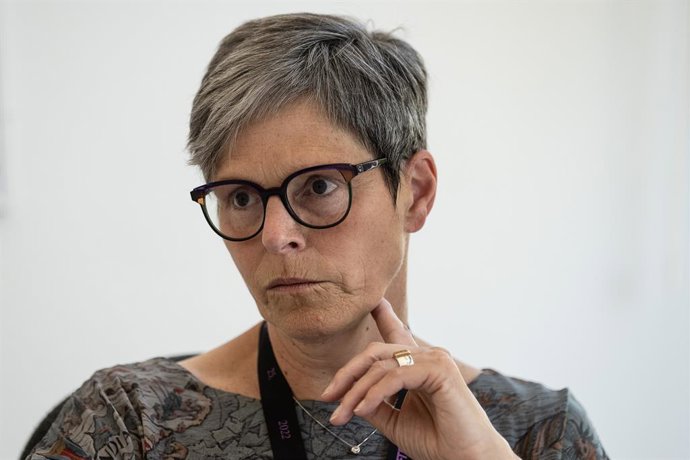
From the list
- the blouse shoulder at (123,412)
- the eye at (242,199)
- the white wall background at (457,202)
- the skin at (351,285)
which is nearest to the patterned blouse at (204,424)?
the blouse shoulder at (123,412)

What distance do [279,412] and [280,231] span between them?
0.41 m

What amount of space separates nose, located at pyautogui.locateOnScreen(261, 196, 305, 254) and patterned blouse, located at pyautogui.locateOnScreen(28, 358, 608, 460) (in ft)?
1.23

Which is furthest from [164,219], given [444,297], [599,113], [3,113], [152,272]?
[599,113]

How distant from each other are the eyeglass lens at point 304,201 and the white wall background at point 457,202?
1915 mm

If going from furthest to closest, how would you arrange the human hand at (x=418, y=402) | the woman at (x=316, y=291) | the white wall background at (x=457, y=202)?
the white wall background at (x=457, y=202) < the woman at (x=316, y=291) < the human hand at (x=418, y=402)

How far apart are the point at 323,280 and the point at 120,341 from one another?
6.99 feet

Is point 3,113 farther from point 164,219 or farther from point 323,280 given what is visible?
point 323,280

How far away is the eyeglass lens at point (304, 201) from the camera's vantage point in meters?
1.36

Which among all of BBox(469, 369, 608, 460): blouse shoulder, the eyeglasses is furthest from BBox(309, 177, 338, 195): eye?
BBox(469, 369, 608, 460): blouse shoulder

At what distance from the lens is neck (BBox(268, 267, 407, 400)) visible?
5.01 ft

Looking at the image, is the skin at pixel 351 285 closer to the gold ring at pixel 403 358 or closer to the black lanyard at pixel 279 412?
the gold ring at pixel 403 358

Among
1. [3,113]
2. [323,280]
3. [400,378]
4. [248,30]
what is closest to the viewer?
[400,378]

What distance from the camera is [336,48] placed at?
1.46 metres

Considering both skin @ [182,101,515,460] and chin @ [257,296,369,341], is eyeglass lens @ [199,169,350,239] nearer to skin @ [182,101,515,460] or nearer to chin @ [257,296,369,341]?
skin @ [182,101,515,460]
